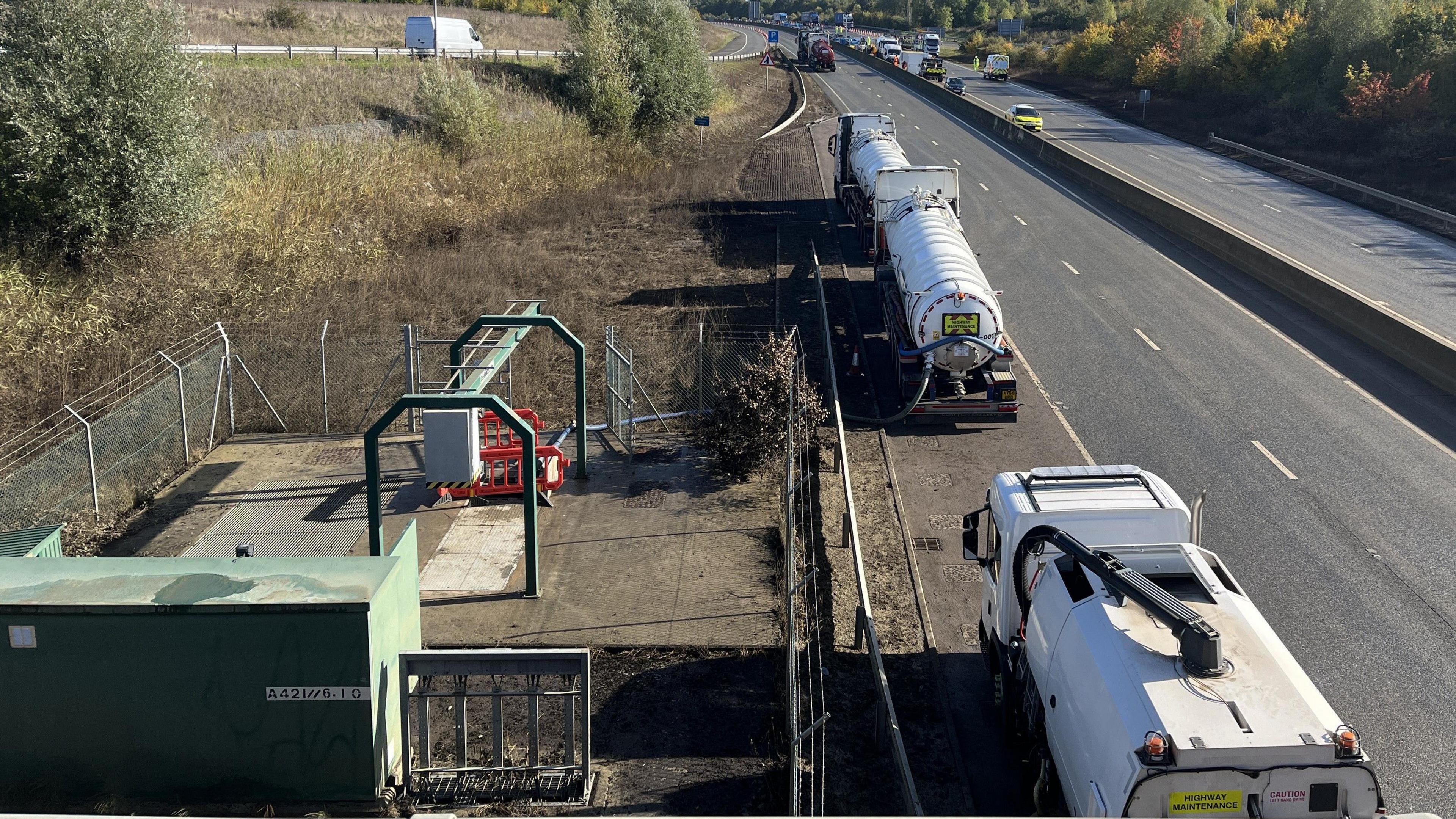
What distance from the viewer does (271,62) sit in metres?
46.3

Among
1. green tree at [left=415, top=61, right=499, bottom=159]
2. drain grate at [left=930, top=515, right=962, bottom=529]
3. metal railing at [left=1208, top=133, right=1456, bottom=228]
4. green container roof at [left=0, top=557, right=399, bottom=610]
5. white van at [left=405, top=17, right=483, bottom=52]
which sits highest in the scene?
white van at [left=405, top=17, right=483, bottom=52]

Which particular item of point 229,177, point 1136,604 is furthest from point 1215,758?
point 229,177

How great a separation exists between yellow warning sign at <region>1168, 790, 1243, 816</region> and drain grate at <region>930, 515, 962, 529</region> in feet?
29.4

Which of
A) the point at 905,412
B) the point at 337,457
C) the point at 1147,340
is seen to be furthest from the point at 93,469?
the point at 1147,340

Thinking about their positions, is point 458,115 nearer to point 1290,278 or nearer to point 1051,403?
point 1051,403

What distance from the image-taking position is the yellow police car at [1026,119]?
55.0 meters

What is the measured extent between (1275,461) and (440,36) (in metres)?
51.5

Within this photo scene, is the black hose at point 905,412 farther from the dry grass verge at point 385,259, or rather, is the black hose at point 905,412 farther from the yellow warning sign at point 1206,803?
the yellow warning sign at point 1206,803

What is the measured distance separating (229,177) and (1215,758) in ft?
94.7

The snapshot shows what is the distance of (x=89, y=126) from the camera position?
940 inches

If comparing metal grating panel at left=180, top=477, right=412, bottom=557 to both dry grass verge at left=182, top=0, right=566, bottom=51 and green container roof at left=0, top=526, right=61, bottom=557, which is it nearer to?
green container roof at left=0, top=526, right=61, bottom=557

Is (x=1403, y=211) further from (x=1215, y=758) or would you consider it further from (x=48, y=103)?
(x=48, y=103)

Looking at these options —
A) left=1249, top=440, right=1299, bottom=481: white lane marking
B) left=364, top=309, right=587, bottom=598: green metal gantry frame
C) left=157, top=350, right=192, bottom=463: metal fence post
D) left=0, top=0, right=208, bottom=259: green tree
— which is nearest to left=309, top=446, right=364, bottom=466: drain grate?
left=157, top=350, right=192, bottom=463: metal fence post

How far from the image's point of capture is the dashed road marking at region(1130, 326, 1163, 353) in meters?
23.9
